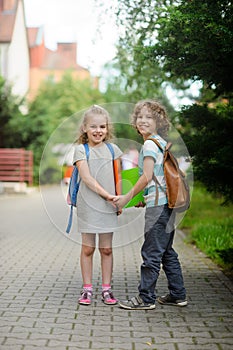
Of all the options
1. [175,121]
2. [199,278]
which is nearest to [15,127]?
[175,121]

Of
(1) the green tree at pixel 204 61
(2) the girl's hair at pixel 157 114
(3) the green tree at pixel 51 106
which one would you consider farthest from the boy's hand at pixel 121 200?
(3) the green tree at pixel 51 106

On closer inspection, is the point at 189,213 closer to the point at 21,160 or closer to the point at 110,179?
the point at 110,179

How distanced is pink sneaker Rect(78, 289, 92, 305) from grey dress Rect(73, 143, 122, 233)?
575 millimetres

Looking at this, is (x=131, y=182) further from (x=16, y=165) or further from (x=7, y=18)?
(x=7, y=18)

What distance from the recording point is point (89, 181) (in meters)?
5.76

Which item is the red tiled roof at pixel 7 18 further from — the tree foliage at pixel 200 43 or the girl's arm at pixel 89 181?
the girl's arm at pixel 89 181

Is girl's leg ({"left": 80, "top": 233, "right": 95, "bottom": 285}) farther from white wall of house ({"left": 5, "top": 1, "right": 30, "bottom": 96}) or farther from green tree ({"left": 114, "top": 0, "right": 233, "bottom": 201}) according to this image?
white wall of house ({"left": 5, "top": 1, "right": 30, "bottom": 96})

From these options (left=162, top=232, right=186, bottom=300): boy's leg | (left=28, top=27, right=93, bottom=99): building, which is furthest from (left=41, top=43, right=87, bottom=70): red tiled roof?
(left=162, top=232, right=186, bottom=300): boy's leg

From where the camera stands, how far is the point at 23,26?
44438 millimetres

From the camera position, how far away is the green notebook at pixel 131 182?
583cm

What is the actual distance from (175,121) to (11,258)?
9.64ft

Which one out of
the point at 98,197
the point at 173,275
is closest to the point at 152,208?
the point at 98,197

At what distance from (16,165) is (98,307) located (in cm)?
2387

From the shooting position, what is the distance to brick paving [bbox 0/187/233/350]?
467cm
